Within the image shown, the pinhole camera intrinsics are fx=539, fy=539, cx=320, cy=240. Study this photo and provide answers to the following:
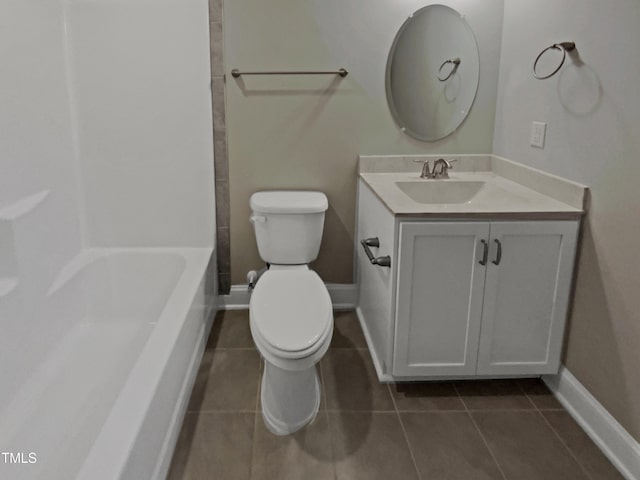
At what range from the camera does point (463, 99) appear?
286 cm

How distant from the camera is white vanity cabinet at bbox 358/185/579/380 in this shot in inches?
83.4

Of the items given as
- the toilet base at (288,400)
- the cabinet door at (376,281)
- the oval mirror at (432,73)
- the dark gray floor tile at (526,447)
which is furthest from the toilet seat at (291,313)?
the oval mirror at (432,73)

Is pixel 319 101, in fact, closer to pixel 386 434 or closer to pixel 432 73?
pixel 432 73

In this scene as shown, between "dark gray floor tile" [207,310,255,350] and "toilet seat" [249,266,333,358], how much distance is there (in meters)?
0.53

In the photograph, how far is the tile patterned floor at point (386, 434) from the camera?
73.7 inches

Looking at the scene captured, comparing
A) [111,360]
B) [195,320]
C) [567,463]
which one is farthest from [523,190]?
[111,360]

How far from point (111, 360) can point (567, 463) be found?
1.88 m

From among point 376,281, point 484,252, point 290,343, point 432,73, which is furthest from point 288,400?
point 432,73

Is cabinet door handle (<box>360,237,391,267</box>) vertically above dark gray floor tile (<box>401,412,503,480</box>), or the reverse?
cabinet door handle (<box>360,237,391,267</box>)

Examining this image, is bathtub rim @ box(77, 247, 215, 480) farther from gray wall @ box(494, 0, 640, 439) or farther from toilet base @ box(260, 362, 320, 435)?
gray wall @ box(494, 0, 640, 439)

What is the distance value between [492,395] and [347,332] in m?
0.84

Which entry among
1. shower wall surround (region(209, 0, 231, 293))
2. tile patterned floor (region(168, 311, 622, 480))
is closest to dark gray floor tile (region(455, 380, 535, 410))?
tile patterned floor (region(168, 311, 622, 480))

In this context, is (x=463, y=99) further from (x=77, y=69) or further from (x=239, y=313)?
(x=77, y=69)

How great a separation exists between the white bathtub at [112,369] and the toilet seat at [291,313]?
31cm
